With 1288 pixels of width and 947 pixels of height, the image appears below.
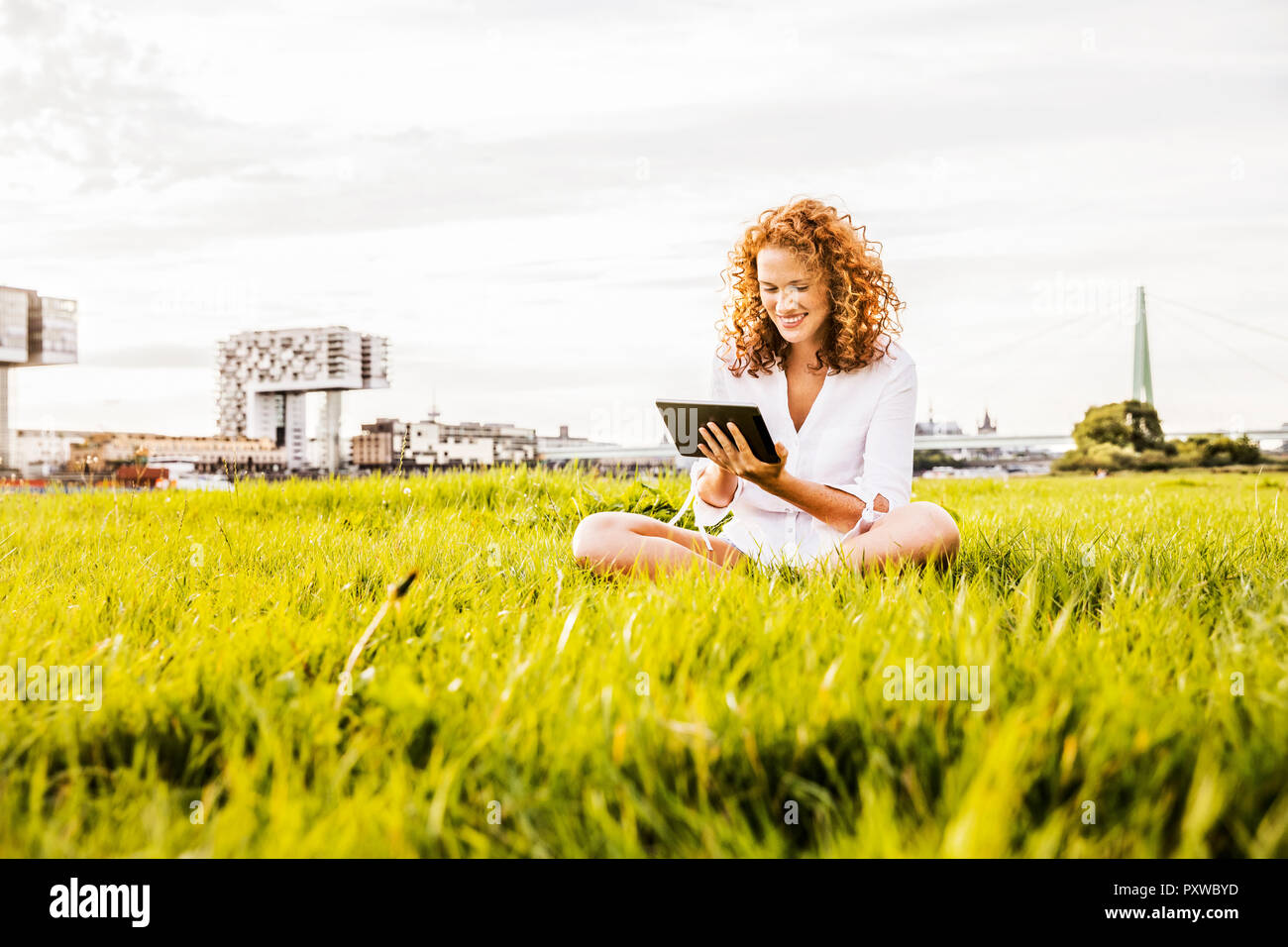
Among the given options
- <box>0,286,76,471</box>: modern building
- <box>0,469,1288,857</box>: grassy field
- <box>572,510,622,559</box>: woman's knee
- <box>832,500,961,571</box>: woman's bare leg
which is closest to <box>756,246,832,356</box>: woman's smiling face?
<box>832,500,961,571</box>: woman's bare leg

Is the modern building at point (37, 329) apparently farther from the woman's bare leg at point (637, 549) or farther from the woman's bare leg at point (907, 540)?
the woman's bare leg at point (907, 540)

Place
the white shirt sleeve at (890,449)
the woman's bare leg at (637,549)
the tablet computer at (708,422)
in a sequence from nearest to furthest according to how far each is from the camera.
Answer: the tablet computer at (708,422)
the woman's bare leg at (637,549)
the white shirt sleeve at (890,449)

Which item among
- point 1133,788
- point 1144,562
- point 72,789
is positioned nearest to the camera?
point 1133,788

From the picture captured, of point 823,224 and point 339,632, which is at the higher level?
point 823,224

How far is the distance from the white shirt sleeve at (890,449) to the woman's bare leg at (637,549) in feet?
1.70

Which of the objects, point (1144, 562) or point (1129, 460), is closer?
point (1144, 562)

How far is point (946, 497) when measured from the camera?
774 cm

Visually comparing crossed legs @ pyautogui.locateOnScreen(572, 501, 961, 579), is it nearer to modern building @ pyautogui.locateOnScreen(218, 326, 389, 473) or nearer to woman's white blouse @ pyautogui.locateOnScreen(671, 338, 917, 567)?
woman's white blouse @ pyautogui.locateOnScreen(671, 338, 917, 567)

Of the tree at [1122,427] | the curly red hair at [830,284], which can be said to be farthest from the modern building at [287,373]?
the curly red hair at [830,284]

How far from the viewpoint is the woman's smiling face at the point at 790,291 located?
3266mm

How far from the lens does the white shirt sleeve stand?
3.20 meters
